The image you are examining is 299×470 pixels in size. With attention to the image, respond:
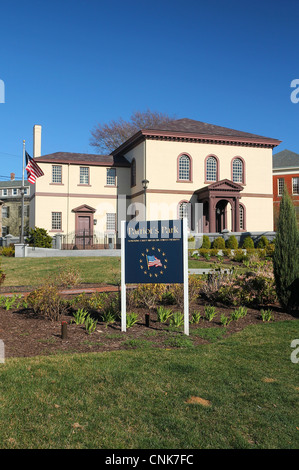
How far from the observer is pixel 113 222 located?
37844mm

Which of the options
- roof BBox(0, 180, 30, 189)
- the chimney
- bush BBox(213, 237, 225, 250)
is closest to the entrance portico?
bush BBox(213, 237, 225, 250)

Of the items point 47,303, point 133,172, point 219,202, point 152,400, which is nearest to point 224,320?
point 47,303

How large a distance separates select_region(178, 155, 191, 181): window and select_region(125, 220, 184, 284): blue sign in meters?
27.0

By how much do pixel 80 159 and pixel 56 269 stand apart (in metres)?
21.5

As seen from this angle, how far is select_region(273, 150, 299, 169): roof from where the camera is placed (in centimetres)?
4956

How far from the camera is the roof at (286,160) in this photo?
1951 inches

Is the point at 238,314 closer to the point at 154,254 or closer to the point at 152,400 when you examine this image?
the point at 154,254

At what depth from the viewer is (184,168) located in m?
34.7

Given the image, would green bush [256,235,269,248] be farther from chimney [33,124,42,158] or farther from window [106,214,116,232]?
chimney [33,124,42,158]

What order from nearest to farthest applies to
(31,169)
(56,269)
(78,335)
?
(78,335) < (56,269) < (31,169)

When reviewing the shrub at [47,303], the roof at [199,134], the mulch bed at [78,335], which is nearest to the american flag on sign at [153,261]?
the mulch bed at [78,335]

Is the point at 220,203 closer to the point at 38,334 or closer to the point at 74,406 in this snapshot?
the point at 38,334

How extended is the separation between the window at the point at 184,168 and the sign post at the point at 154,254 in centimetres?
2697

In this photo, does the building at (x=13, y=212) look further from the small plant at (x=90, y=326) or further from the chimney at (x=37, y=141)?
the small plant at (x=90, y=326)
